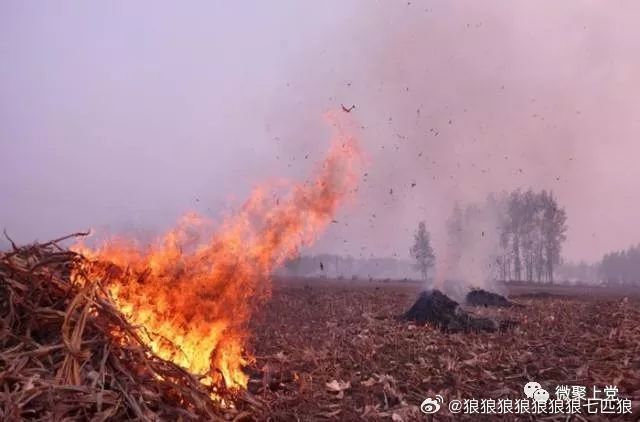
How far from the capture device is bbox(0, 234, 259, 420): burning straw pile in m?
5.61

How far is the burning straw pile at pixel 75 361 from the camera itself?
561 centimetres

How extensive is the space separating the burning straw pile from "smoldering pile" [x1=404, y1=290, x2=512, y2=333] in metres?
8.96

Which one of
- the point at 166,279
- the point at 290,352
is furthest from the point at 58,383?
the point at 290,352

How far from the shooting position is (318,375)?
9.55m

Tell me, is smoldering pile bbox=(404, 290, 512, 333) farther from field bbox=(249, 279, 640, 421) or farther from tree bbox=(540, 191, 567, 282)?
tree bbox=(540, 191, 567, 282)

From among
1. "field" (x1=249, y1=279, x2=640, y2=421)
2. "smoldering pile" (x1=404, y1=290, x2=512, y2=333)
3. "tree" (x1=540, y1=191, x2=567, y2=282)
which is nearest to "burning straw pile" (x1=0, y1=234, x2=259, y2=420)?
"field" (x1=249, y1=279, x2=640, y2=421)

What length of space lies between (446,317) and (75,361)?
37.9 ft

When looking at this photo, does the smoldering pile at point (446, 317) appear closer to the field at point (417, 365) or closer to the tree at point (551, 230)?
the field at point (417, 365)

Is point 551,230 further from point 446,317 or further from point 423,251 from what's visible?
point 446,317

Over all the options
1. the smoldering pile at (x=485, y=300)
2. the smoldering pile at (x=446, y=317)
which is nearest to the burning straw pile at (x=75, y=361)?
the smoldering pile at (x=446, y=317)

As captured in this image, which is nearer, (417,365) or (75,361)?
(75,361)

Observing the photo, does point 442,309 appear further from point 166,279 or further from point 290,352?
point 166,279

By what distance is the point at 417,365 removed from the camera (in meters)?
10.3

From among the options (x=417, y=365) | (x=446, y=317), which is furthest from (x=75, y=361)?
(x=446, y=317)
